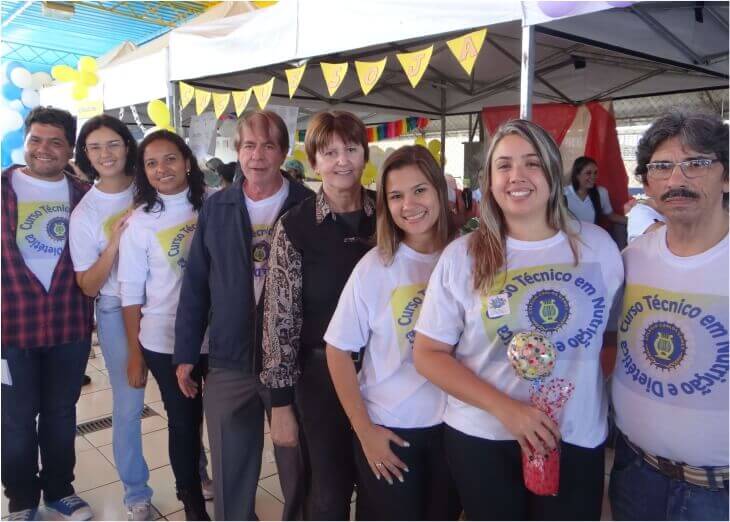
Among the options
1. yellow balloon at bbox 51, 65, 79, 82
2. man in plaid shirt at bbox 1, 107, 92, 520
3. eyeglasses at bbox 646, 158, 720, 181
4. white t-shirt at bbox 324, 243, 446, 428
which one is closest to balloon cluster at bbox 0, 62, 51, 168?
yellow balloon at bbox 51, 65, 79, 82

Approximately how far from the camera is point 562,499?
119cm

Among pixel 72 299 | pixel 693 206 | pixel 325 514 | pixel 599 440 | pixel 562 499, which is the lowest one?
pixel 325 514

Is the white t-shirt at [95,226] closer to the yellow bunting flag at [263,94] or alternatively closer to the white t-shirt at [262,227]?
the white t-shirt at [262,227]

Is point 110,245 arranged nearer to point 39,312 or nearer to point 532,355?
point 39,312

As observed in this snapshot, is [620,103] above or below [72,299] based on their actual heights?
above

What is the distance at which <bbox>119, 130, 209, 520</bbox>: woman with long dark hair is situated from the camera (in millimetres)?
1947

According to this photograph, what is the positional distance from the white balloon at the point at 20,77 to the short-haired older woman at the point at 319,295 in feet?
21.7

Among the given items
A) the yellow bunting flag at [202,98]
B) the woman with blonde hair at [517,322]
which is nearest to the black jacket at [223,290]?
the woman with blonde hair at [517,322]

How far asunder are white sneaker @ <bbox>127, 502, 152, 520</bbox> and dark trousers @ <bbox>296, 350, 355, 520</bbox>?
106 cm

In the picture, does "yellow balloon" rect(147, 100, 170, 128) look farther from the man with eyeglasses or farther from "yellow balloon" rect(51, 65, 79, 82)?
the man with eyeglasses

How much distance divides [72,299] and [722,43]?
4.51 metres

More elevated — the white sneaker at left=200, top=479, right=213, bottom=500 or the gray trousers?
the gray trousers

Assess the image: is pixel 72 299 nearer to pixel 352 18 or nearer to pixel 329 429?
pixel 329 429

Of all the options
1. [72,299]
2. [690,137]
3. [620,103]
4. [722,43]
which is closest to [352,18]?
[72,299]
